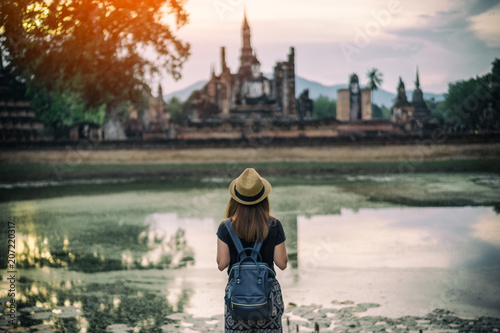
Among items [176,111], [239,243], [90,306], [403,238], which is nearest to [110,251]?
[90,306]

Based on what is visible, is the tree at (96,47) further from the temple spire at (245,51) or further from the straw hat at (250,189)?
the temple spire at (245,51)

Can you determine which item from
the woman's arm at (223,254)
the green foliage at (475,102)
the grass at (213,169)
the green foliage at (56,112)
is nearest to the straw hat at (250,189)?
the woman's arm at (223,254)

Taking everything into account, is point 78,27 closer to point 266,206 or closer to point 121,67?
point 121,67

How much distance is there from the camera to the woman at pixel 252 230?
351cm

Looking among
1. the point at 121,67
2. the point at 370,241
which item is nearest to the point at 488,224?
the point at 370,241

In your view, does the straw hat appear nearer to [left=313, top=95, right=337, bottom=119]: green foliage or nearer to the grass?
the grass

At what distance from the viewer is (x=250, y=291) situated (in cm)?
341

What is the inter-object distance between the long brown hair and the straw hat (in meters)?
0.07

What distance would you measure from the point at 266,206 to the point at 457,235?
7.71m

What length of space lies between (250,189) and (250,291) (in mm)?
581

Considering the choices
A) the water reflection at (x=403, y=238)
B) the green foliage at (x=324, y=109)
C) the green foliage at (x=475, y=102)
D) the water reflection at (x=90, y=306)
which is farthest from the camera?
the green foliage at (x=324, y=109)

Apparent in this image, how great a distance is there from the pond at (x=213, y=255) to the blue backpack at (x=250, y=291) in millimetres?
2588

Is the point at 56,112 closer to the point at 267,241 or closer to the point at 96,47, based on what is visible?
the point at 96,47

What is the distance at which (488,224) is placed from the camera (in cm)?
1144
